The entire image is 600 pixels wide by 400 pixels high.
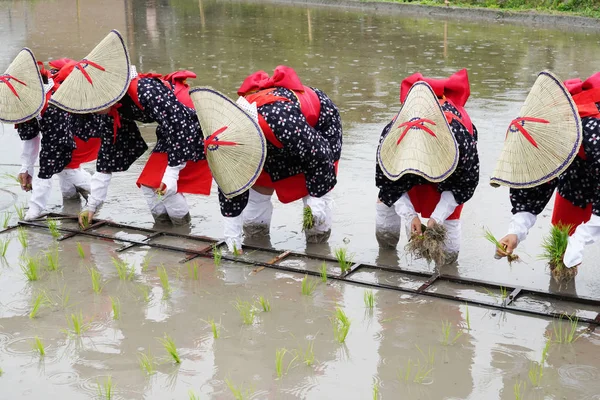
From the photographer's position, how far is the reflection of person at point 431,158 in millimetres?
4262

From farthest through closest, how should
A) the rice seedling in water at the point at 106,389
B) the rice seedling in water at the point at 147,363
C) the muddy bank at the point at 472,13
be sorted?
the muddy bank at the point at 472,13
the rice seedling in water at the point at 147,363
the rice seedling in water at the point at 106,389

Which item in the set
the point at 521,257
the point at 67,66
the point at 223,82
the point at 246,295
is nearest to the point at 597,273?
the point at 521,257

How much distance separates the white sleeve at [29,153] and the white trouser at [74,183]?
32 centimetres

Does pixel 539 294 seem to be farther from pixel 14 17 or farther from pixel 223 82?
pixel 14 17

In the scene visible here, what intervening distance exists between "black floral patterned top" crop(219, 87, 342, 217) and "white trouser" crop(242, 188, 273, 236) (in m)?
0.29

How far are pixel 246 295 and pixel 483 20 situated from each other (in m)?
14.8

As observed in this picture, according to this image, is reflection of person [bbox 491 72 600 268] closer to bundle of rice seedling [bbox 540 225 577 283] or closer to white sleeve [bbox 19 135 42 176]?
bundle of rice seedling [bbox 540 225 577 283]

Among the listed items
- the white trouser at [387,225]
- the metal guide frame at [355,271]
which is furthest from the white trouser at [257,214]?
the white trouser at [387,225]

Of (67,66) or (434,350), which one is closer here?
(434,350)

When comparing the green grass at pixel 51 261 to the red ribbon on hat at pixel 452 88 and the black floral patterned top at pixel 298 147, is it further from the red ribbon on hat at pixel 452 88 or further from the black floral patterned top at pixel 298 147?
the red ribbon on hat at pixel 452 88

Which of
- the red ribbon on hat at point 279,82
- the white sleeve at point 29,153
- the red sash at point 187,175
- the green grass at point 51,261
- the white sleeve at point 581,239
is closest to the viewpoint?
the white sleeve at point 581,239

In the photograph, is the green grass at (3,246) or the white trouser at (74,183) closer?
the green grass at (3,246)

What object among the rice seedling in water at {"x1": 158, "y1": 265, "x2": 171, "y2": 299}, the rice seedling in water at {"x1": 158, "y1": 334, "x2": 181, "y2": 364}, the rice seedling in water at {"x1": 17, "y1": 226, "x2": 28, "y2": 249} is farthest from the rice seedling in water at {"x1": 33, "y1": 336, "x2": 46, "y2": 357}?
the rice seedling in water at {"x1": 17, "y1": 226, "x2": 28, "y2": 249}

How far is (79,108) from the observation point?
17.0 ft
